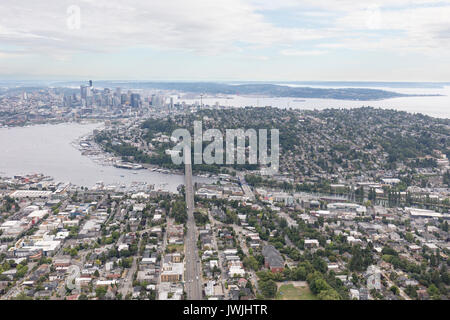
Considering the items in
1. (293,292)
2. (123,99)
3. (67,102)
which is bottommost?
(293,292)

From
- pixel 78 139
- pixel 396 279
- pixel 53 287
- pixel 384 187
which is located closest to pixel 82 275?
pixel 53 287

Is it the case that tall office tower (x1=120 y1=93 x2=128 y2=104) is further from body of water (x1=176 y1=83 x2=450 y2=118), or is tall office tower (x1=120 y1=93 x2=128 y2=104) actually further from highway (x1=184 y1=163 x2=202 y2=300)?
highway (x1=184 y1=163 x2=202 y2=300)

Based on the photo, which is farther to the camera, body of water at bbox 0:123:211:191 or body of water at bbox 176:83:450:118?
body of water at bbox 176:83:450:118

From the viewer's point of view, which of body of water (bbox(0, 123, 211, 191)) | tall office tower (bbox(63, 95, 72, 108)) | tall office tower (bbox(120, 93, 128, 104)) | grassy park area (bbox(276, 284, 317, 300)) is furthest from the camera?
tall office tower (bbox(120, 93, 128, 104))

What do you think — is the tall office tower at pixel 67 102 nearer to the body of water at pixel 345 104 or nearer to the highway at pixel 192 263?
the body of water at pixel 345 104

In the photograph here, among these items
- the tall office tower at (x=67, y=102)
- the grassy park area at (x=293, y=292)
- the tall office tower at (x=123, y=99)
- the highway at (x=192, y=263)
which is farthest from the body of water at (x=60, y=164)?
the tall office tower at (x=123, y=99)

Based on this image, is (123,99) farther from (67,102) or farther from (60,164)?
(60,164)

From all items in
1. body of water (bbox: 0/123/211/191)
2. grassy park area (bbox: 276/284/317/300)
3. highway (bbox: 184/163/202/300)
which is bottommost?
grassy park area (bbox: 276/284/317/300)

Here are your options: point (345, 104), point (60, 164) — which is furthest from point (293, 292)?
point (345, 104)

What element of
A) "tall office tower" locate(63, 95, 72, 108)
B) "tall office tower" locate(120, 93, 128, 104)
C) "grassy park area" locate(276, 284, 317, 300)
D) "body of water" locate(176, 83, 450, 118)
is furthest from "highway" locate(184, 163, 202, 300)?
"body of water" locate(176, 83, 450, 118)

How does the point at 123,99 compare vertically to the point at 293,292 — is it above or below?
above
